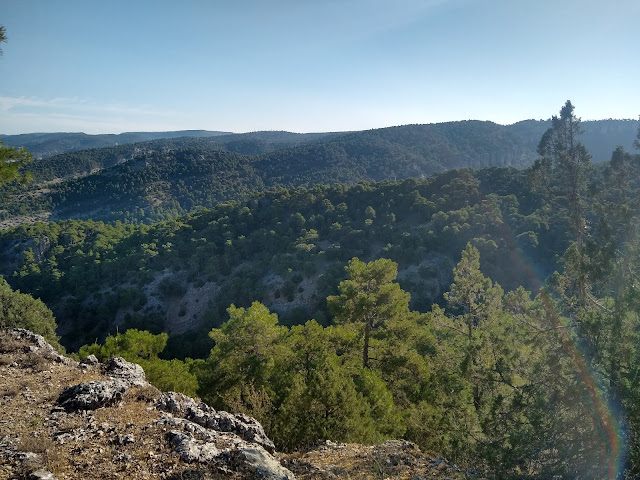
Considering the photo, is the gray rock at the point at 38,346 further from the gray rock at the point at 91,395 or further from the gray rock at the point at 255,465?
the gray rock at the point at 255,465

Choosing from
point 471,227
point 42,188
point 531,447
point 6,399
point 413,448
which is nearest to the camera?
point 531,447

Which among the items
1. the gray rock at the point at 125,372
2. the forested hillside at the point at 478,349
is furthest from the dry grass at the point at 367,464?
the gray rock at the point at 125,372

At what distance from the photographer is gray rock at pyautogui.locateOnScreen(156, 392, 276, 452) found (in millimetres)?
7877

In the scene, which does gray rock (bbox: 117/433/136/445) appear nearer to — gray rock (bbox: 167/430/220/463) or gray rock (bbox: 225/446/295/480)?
gray rock (bbox: 167/430/220/463)

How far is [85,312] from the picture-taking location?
50500 mm

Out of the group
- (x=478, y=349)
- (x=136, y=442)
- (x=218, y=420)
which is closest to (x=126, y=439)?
(x=136, y=442)

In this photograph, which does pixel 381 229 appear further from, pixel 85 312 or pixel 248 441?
pixel 248 441

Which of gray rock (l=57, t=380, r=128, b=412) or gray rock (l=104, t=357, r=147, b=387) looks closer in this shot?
gray rock (l=57, t=380, r=128, b=412)

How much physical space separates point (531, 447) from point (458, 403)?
3.58 meters

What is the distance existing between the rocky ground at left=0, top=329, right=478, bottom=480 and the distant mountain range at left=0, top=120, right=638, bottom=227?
108 metres

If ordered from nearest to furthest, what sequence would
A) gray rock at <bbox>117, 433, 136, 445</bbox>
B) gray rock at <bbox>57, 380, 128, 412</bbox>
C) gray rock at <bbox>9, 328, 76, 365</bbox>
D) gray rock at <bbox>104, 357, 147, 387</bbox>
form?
1. gray rock at <bbox>117, 433, 136, 445</bbox>
2. gray rock at <bbox>57, 380, 128, 412</bbox>
3. gray rock at <bbox>104, 357, 147, 387</bbox>
4. gray rock at <bbox>9, 328, 76, 365</bbox>

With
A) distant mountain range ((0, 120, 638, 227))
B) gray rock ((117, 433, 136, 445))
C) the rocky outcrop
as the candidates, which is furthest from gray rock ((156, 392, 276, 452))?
distant mountain range ((0, 120, 638, 227))

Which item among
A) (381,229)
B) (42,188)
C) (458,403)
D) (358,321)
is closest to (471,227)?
(381,229)

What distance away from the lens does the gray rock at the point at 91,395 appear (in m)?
7.85
